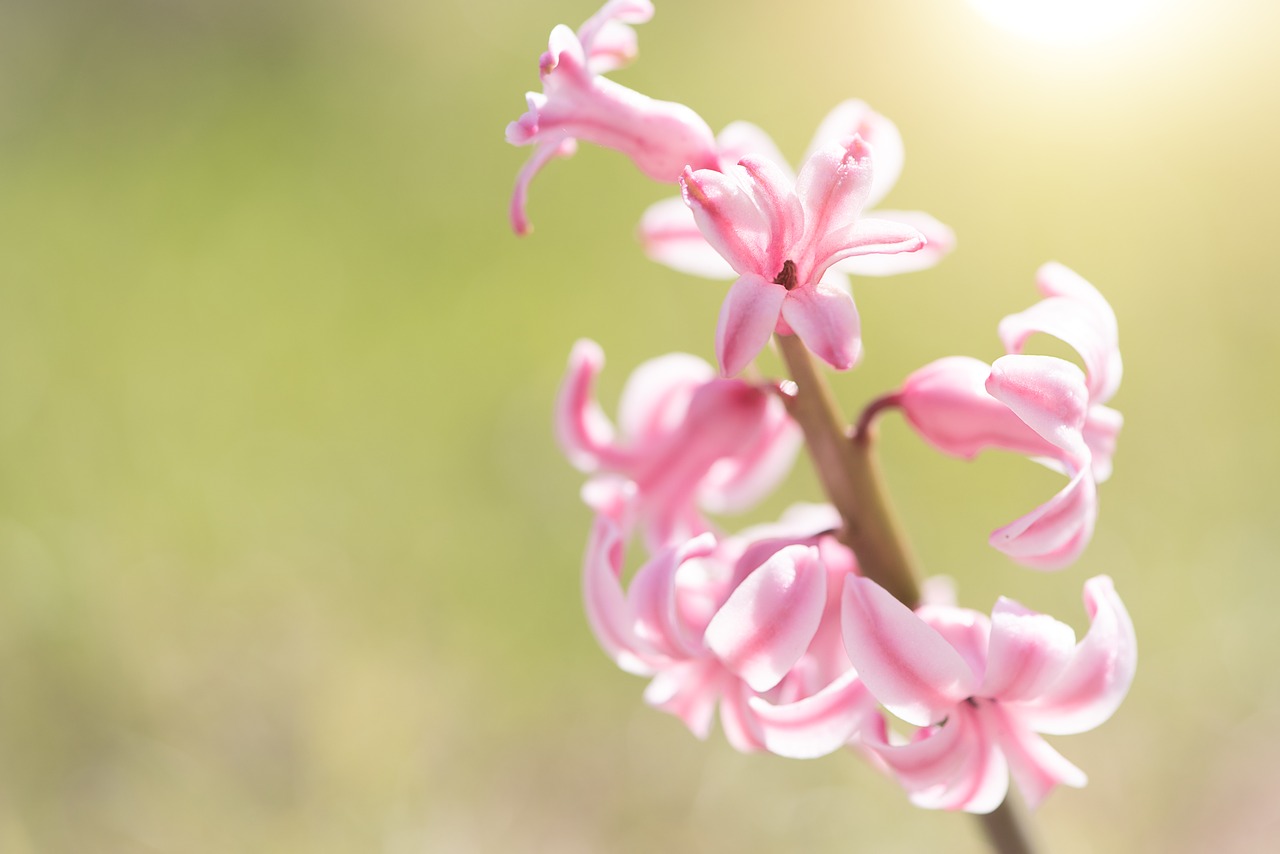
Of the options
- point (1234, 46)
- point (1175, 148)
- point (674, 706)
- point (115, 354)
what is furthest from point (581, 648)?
point (1234, 46)

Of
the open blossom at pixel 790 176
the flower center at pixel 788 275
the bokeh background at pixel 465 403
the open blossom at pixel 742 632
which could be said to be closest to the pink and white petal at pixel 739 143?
the open blossom at pixel 790 176

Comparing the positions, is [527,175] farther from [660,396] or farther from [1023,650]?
[1023,650]

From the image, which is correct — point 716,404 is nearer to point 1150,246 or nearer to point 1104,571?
point 1104,571

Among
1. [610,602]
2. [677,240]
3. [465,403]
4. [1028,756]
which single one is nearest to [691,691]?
[610,602]

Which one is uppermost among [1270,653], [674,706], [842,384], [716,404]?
[842,384]

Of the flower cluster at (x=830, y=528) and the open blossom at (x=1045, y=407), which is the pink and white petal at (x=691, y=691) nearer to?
the flower cluster at (x=830, y=528)

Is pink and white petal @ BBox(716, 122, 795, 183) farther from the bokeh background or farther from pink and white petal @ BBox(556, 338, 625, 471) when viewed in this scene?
the bokeh background

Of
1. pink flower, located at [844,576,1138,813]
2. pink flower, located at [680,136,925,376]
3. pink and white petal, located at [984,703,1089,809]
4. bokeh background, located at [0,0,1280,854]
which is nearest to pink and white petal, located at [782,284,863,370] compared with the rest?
pink flower, located at [680,136,925,376]

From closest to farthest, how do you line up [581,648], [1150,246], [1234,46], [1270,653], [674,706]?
[674,706] → [1270,653] → [581,648] → [1150,246] → [1234,46]
